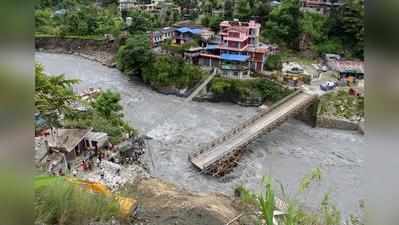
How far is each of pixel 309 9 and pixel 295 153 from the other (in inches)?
261

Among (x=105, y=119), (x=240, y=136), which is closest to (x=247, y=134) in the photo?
(x=240, y=136)

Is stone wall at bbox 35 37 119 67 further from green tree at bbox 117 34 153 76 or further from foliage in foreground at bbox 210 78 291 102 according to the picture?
foliage in foreground at bbox 210 78 291 102

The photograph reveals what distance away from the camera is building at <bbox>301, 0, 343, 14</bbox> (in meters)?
11.1

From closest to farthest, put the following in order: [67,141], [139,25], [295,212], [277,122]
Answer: [295,212]
[67,141]
[277,122]
[139,25]

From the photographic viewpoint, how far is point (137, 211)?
238 centimetres

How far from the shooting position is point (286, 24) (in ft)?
33.6

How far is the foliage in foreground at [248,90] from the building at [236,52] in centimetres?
38

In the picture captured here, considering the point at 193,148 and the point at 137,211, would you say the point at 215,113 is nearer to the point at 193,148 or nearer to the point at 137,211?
the point at 193,148

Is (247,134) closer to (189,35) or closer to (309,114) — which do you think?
(309,114)

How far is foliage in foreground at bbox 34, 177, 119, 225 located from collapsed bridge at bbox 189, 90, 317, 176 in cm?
354

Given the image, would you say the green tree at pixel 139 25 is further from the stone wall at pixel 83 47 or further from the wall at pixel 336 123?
the wall at pixel 336 123

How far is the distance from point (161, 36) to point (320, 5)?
191 inches

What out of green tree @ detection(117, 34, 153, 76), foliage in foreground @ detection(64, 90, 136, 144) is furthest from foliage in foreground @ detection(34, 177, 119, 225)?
green tree @ detection(117, 34, 153, 76)

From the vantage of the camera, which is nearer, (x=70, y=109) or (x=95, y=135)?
(x=95, y=135)
